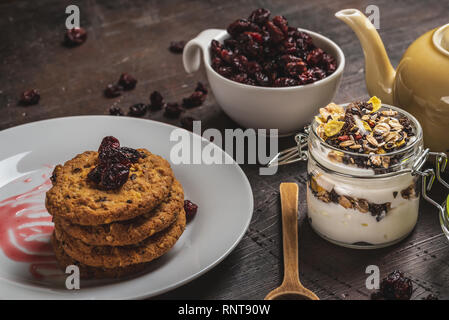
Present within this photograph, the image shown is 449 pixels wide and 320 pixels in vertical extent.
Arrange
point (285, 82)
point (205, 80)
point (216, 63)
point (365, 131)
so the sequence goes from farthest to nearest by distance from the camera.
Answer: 1. point (205, 80)
2. point (216, 63)
3. point (285, 82)
4. point (365, 131)

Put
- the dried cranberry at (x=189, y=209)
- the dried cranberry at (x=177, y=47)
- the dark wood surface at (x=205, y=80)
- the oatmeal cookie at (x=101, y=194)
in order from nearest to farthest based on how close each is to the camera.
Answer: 1. the oatmeal cookie at (x=101, y=194)
2. the dark wood surface at (x=205, y=80)
3. the dried cranberry at (x=189, y=209)
4. the dried cranberry at (x=177, y=47)

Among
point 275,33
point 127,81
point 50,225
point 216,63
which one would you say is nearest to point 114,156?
point 50,225

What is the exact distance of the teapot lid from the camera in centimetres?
148

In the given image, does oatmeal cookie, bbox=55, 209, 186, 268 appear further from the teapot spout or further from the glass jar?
the teapot spout

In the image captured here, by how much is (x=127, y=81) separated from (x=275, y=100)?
674 millimetres

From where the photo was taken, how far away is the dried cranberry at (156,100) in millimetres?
1935

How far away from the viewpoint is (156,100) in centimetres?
193

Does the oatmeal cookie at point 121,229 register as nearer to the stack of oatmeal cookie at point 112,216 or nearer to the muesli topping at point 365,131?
the stack of oatmeal cookie at point 112,216

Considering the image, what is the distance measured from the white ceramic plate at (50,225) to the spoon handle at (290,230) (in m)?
0.12

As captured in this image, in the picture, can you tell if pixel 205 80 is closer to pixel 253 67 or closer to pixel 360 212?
pixel 253 67

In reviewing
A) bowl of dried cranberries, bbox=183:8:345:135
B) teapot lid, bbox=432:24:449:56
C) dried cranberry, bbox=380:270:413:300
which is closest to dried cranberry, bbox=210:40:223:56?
bowl of dried cranberries, bbox=183:8:345:135

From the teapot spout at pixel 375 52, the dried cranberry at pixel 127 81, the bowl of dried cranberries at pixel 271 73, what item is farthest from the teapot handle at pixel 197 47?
the teapot spout at pixel 375 52

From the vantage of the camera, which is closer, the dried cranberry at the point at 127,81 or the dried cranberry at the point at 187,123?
the dried cranberry at the point at 187,123

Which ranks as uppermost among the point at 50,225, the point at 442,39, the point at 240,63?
the point at 442,39
